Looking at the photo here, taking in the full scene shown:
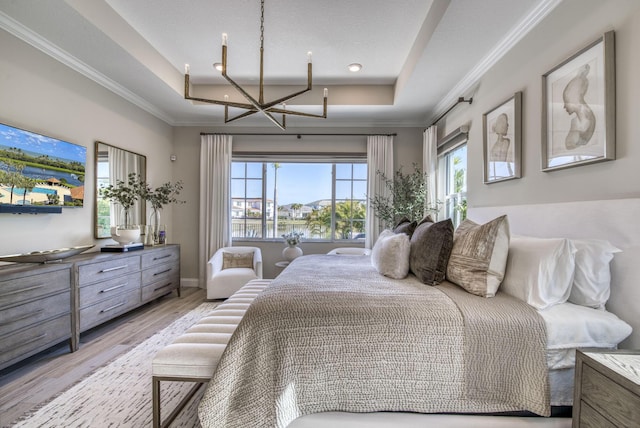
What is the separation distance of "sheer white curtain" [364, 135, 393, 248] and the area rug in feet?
10.1

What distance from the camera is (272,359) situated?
1248mm

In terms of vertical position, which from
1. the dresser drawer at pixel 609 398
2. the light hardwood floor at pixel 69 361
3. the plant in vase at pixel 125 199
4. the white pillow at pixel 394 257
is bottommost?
the light hardwood floor at pixel 69 361

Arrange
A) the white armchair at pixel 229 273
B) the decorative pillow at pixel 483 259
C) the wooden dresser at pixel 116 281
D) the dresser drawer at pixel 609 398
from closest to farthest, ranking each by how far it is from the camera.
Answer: the dresser drawer at pixel 609 398 < the decorative pillow at pixel 483 259 < the wooden dresser at pixel 116 281 < the white armchair at pixel 229 273

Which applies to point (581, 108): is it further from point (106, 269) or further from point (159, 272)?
point (159, 272)

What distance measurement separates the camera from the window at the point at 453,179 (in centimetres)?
328

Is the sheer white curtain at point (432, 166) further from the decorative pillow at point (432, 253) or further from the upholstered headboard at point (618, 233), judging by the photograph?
the upholstered headboard at point (618, 233)

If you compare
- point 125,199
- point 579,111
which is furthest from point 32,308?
point 579,111

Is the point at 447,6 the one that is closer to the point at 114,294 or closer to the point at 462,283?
the point at 462,283

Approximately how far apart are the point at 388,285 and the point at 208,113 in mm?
3745

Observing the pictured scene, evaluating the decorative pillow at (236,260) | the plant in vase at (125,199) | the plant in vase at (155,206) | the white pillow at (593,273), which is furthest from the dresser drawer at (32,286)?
the white pillow at (593,273)

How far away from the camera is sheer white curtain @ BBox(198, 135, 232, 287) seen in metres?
4.36

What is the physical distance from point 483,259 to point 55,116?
3.71 m

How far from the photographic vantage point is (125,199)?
332cm

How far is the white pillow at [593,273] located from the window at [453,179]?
1.85m
